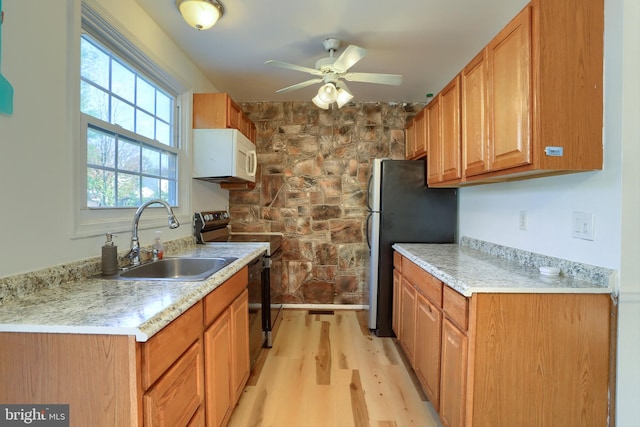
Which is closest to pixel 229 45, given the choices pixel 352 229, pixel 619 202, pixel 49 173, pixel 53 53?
pixel 53 53

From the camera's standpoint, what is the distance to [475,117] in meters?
1.80

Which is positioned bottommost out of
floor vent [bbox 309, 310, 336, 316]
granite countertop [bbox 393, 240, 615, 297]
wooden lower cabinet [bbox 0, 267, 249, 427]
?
floor vent [bbox 309, 310, 336, 316]

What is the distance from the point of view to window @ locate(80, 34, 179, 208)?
1533mm

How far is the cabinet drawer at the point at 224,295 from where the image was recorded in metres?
1.31

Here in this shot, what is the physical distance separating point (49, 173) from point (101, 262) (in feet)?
1.50

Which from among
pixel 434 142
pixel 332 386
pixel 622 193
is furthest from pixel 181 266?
pixel 622 193

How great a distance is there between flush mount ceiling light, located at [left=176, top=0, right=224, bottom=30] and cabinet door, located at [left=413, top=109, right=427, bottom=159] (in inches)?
73.6

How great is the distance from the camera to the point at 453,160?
210cm

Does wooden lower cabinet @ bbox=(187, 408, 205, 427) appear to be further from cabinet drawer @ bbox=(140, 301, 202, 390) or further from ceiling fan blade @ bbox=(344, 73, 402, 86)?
ceiling fan blade @ bbox=(344, 73, 402, 86)

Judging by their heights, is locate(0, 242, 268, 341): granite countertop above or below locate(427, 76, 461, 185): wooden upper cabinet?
below

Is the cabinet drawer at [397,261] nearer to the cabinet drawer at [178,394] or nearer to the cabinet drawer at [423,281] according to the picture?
the cabinet drawer at [423,281]

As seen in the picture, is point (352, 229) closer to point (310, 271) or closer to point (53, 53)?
point (310, 271)

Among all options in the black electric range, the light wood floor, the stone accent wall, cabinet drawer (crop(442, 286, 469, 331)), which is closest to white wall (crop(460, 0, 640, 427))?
cabinet drawer (crop(442, 286, 469, 331))

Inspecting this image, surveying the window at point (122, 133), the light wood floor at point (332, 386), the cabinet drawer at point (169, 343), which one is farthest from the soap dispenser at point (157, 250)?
the light wood floor at point (332, 386)
